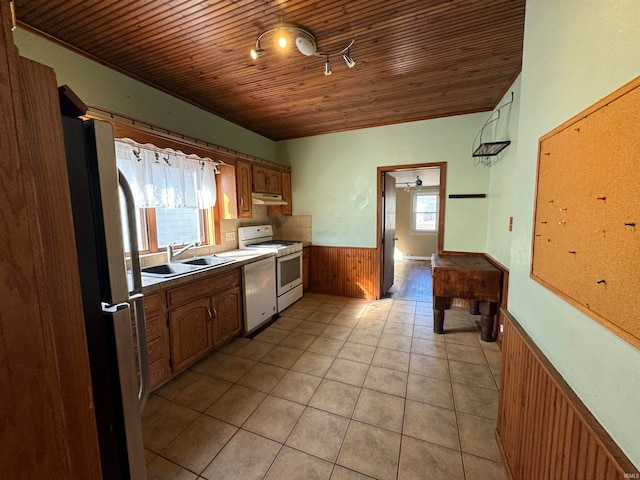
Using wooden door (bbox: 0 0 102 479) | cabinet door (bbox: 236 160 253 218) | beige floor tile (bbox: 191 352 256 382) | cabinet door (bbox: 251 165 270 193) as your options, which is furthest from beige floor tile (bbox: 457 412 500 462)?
cabinet door (bbox: 251 165 270 193)

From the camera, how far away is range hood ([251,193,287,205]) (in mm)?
3446

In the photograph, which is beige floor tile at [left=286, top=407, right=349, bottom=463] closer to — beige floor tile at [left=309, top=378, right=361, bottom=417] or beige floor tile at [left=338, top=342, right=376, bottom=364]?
beige floor tile at [left=309, top=378, right=361, bottom=417]

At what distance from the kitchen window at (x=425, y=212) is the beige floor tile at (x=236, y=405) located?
640 centimetres

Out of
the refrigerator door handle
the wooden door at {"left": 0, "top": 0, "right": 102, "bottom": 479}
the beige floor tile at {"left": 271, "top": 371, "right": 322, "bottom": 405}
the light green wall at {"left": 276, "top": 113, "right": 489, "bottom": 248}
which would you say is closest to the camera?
the wooden door at {"left": 0, "top": 0, "right": 102, "bottom": 479}

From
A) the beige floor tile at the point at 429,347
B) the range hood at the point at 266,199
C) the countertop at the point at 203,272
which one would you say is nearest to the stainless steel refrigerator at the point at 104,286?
the countertop at the point at 203,272

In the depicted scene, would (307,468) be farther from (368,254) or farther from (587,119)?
(368,254)

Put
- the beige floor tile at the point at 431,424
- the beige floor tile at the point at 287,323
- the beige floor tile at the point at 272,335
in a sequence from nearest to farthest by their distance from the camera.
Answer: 1. the beige floor tile at the point at 431,424
2. the beige floor tile at the point at 272,335
3. the beige floor tile at the point at 287,323

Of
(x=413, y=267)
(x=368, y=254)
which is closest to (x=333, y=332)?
(x=368, y=254)

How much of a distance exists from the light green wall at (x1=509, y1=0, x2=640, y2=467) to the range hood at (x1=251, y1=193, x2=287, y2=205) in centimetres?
281

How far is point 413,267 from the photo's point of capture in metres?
6.32

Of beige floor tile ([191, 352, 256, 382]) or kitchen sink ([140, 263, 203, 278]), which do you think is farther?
kitchen sink ([140, 263, 203, 278])

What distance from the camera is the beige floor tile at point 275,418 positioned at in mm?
1649

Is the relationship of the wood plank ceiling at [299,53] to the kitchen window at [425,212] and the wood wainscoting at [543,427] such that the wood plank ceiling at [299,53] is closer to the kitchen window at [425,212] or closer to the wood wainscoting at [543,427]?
the wood wainscoting at [543,427]

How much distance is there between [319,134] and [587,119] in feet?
11.9
